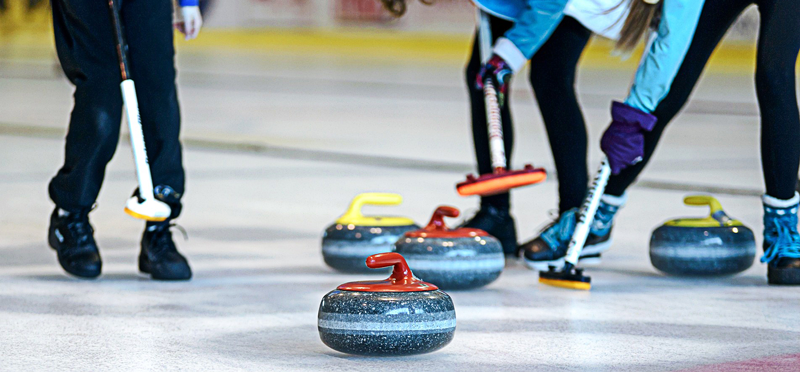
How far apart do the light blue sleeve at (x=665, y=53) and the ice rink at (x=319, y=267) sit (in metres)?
0.57

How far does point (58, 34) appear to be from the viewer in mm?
3568

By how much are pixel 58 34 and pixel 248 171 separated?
2862 mm

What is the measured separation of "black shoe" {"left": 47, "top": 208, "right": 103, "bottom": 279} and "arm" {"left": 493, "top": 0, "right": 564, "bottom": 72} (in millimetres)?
1366

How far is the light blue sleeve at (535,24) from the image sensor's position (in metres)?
3.63

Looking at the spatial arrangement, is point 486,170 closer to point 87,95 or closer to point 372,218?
point 372,218

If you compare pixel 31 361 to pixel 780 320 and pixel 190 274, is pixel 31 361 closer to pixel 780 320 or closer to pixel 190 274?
pixel 190 274

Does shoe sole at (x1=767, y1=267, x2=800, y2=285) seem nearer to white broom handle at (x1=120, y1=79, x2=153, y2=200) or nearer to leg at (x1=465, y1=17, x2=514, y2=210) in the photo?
leg at (x1=465, y1=17, x2=514, y2=210)

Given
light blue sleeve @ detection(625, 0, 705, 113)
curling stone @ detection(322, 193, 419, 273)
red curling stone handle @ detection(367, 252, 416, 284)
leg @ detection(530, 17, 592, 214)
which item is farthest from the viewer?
leg @ detection(530, 17, 592, 214)

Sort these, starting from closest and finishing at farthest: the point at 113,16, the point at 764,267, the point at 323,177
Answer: the point at 113,16 < the point at 764,267 < the point at 323,177

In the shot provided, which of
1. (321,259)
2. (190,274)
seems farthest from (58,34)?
(321,259)

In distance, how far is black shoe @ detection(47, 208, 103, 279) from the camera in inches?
142

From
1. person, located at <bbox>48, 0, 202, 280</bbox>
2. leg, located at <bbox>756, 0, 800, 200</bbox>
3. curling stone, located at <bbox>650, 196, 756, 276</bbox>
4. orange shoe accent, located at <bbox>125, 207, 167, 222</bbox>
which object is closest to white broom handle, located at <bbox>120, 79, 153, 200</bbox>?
orange shoe accent, located at <bbox>125, 207, 167, 222</bbox>

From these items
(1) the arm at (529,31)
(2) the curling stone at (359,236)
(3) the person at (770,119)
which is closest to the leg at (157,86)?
(2) the curling stone at (359,236)

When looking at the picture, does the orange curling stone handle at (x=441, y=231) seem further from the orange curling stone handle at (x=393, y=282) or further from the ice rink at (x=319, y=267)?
the orange curling stone handle at (x=393, y=282)
